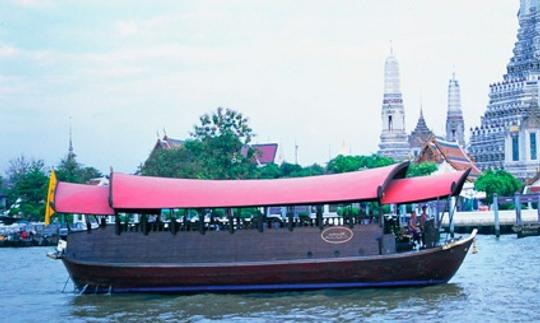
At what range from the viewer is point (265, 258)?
75.5 feet

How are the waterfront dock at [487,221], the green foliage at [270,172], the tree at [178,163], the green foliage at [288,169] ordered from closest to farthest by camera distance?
the waterfront dock at [487,221] → the tree at [178,163] → the green foliage at [270,172] → the green foliage at [288,169]

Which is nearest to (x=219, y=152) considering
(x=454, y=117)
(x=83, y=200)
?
(x=83, y=200)

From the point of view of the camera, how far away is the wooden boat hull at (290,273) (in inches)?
878

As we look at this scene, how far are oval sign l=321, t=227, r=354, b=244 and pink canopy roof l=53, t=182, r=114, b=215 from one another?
203 inches

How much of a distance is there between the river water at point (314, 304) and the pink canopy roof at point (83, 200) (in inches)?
82.7

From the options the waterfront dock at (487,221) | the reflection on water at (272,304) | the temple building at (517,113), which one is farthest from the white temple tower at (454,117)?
the reflection on water at (272,304)

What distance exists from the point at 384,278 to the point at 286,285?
7.42 feet

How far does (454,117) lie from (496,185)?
35654mm

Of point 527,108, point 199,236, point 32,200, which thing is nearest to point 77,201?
point 199,236

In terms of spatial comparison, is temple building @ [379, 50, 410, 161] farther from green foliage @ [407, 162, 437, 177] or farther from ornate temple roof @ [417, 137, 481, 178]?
green foliage @ [407, 162, 437, 177]

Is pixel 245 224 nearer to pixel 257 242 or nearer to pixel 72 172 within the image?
pixel 257 242

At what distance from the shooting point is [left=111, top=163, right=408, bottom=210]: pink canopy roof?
22.3 m

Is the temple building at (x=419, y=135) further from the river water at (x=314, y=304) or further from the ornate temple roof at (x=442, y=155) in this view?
the river water at (x=314, y=304)

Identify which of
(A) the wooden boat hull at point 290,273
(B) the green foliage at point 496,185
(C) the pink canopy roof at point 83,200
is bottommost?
(A) the wooden boat hull at point 290,273
